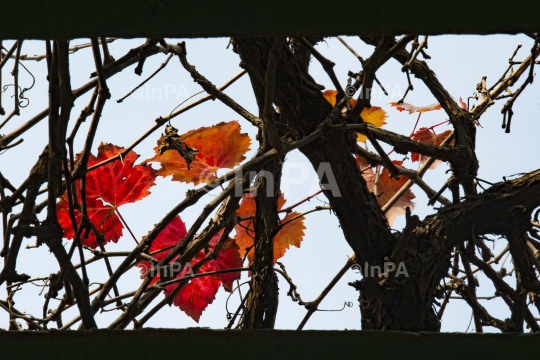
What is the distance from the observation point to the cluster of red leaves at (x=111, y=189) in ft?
2.62

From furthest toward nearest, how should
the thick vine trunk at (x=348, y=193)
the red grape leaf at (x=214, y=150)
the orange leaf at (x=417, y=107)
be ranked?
the orange leaf at (x=417, y=107), the red grape leaf at (x=214, y=150), the thick vine trunk at (x=348, y=193)

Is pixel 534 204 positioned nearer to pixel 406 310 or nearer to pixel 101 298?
pixel 406 310

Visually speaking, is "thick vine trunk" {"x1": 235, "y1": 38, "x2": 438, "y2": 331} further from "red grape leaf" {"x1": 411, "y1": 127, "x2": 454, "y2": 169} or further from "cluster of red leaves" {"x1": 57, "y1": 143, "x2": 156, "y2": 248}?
"red grape leaf" {"x1": 411, "y1": 127, "x2": 454, "y2": 169}

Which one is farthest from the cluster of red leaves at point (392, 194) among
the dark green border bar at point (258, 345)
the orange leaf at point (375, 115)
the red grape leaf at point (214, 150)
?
the dark green border bar at point (258, 345)

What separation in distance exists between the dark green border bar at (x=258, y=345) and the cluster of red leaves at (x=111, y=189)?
19.0 inches

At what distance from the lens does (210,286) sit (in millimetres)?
821

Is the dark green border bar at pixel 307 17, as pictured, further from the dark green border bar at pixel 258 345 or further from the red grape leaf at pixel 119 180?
the red grape leaf at pixel 119 180

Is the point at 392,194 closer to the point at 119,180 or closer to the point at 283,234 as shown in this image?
the point at 283,234

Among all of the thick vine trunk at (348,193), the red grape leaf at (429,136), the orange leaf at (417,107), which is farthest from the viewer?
the red grape leaf at (429,136)

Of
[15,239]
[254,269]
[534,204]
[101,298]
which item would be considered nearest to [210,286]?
[254,269]

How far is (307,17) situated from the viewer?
29 centimetres

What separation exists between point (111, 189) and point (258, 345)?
56 centimetres

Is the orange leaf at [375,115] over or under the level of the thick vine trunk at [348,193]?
over

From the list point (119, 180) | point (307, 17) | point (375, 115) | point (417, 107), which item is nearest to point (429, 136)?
point (417, 107)
